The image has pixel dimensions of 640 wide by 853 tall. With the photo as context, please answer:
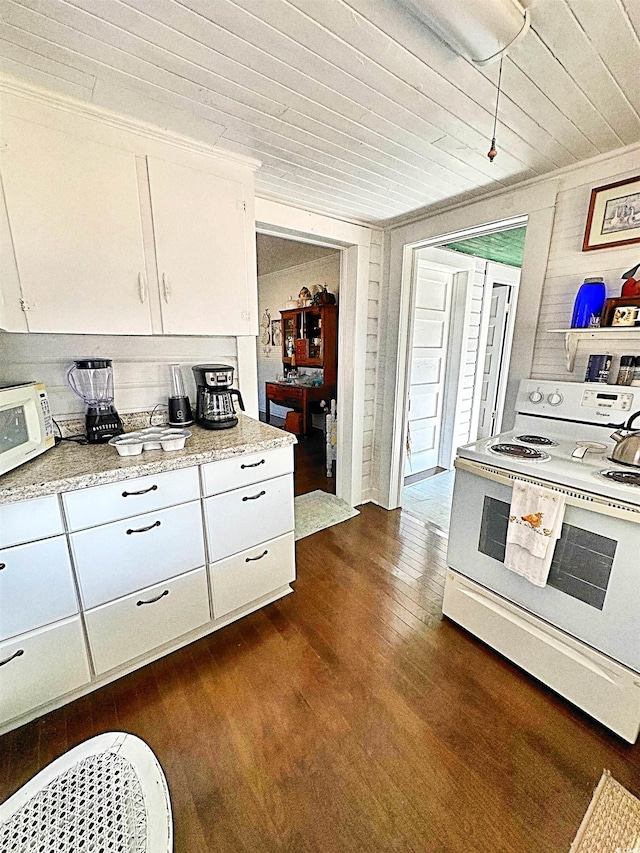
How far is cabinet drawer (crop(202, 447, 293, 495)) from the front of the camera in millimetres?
1602

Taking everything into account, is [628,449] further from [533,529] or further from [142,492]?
[142,492]

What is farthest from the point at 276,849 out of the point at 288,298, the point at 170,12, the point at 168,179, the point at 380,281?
the point at 288,298

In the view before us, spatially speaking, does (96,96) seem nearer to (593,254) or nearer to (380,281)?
(380,281)

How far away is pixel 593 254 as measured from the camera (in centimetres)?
176

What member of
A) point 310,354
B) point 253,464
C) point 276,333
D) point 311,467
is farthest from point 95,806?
point 276,333

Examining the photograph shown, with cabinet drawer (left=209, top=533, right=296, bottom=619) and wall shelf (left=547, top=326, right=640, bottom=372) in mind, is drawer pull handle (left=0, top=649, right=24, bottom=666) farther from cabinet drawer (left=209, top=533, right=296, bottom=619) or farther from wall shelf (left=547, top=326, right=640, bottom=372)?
wall shelf (left=547, top=326, right=640, bottom=372)

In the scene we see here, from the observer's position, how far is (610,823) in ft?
3.54

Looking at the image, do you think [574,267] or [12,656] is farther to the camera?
[574,267]

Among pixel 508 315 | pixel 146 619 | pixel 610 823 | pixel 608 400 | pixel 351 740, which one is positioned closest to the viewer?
pixel 610 823

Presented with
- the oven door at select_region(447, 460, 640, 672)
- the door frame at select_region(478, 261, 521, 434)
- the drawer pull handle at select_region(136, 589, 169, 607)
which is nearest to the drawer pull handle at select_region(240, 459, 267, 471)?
the drawer pull handle at select_region(136, 589, 169, 607)

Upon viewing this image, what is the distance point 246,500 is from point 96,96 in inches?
69.1

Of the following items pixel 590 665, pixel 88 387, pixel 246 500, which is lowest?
pixel 590 665

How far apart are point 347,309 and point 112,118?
5.91 feet

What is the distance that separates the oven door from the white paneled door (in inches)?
72.6
